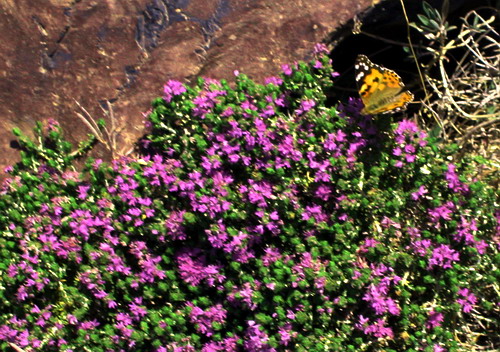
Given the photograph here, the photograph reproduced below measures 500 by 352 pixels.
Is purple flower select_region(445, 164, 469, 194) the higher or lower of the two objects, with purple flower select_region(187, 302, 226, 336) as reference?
higher

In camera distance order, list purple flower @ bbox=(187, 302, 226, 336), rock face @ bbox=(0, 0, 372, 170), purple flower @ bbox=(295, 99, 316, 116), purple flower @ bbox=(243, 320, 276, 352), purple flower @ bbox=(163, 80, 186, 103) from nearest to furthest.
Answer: purple flower @ bbox=(243, 320, 276, 352) < purple flower @ bbox=(187, 302, 226, 336) < purple flower @ bbox=(295, 99, 316, 116) < purple flower @ bbox=(163, 80, 186, 103) < rock face @ bbox=(0, 0, 372, 170)

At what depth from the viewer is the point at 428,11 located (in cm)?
415

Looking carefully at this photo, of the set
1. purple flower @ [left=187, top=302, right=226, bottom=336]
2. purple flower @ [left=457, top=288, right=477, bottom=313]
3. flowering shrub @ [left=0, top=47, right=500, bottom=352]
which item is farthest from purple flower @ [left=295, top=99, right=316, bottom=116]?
purple flower @ [left=457, top=288, right=477, bottom=313]

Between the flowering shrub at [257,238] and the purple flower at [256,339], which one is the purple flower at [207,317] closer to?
the flowering shrub at [257,238]

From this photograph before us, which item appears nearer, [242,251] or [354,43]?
[242,251]

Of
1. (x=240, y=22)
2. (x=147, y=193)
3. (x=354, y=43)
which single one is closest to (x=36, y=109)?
(x=147, y=193)

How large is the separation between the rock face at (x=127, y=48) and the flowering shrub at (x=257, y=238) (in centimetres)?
42

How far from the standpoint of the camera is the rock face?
14.2 ft

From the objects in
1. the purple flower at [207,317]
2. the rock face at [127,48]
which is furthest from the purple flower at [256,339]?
the rock face at [127,48]

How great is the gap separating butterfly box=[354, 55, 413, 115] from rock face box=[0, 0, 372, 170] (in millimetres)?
721

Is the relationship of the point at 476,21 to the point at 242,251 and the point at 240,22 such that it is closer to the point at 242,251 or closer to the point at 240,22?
the point at 240,22

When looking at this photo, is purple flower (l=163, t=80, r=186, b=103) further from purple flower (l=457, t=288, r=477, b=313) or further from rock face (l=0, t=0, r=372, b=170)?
purple flower (l=457, t=288, r=477, b=313)

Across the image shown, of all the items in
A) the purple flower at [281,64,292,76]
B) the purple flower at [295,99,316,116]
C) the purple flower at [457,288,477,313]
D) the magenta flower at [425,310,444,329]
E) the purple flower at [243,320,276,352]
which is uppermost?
the purple flower at [281,64,292,76]

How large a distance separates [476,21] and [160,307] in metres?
3.00
